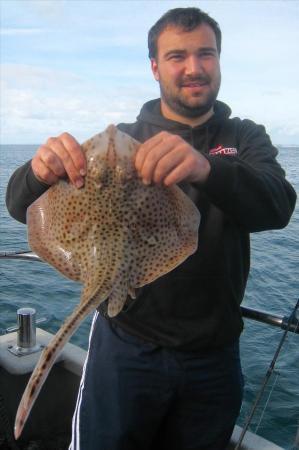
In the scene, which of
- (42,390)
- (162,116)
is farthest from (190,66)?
(42,390)

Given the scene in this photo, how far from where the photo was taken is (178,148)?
7.18ft

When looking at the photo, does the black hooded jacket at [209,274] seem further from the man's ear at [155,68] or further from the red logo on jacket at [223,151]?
the man's ear at [155,68]

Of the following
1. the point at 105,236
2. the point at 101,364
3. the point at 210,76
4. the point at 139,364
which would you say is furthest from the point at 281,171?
the point at 101,364

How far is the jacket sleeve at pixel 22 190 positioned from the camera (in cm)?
261

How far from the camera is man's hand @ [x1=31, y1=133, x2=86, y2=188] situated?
2238 millimetres

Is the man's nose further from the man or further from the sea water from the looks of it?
the sea water

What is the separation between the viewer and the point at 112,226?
95.1 inches

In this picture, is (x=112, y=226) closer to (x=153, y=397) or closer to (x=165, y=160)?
(x=165, y=160)

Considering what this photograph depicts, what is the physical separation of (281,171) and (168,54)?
1.08m

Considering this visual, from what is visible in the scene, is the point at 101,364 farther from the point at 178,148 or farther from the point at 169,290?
the point at 178,148

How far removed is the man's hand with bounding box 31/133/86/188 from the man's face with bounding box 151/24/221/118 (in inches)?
47.6

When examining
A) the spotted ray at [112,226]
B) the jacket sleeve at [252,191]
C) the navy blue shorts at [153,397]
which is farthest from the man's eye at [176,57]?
the navy blue shorts at [153,397]

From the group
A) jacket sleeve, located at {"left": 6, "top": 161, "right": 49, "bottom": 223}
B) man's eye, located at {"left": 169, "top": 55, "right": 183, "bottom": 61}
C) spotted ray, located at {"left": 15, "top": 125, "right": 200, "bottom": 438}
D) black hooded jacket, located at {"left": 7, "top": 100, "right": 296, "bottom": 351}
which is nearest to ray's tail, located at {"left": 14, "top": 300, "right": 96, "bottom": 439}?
spotted ray, located at {"left": 15, "top": 125, "right": 200, "bottom": 438}

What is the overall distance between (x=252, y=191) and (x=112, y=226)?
0.78 metres
